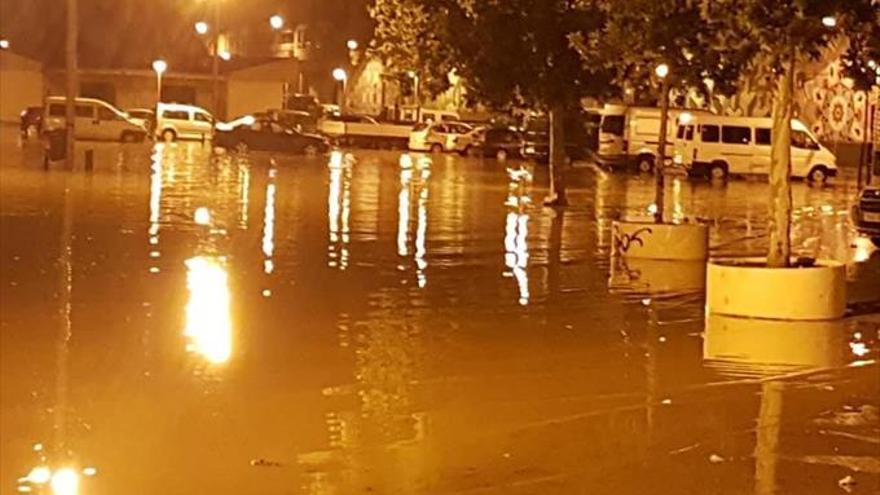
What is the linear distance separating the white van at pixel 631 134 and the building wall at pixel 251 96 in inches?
1210

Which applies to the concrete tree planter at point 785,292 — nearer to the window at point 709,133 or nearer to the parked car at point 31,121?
the window at point 709,133

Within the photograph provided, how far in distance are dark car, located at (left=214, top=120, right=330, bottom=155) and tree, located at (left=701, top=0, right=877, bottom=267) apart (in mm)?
43852

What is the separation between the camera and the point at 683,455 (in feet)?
31.8

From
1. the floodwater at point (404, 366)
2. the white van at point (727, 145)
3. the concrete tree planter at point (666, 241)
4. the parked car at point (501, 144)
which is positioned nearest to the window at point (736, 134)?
the white van at point (727, 145)

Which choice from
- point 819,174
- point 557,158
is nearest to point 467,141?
point 819,174

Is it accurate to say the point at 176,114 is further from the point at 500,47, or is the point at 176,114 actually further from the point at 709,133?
the point at 500,47

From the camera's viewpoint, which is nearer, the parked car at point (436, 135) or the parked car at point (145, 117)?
the parked car at point (436, 135)

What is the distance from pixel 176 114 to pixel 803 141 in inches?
1080

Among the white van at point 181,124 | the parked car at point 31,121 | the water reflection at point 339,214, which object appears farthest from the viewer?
the white van at point 181,124

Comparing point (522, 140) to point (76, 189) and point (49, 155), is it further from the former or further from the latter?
point (76, 189)

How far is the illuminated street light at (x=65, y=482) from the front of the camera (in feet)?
28.3

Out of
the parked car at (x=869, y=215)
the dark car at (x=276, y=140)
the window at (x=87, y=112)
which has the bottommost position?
the parked car at (x=869, y=215)

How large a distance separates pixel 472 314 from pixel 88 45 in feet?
215

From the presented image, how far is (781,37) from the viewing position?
603 inches
